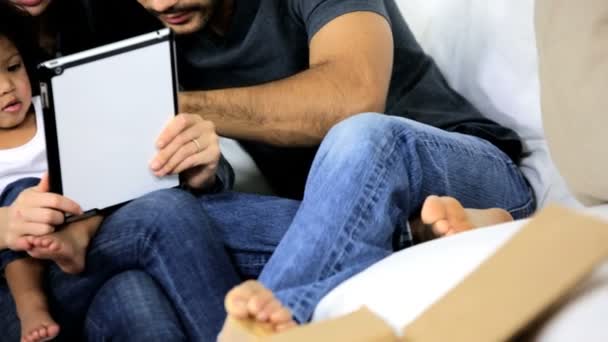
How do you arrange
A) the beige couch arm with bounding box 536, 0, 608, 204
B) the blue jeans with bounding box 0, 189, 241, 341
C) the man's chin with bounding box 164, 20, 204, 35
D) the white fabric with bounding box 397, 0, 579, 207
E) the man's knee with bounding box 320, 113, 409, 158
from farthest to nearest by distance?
the man's chin with bounding box 164, 20, 204, 35 → the white fabric with bounding box 397, 0, 579, 207 → the blue jeans with bounding box 0, 189, 241, 341 → the man's knee with bounding box 320, 113, 409, 158 → the beige couch arm with bounding box 536, 0, 608, 204

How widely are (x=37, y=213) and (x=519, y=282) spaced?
1.87 ft

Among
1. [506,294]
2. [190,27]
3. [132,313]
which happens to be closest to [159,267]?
[132,313]

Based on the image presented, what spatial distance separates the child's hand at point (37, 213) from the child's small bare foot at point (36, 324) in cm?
8

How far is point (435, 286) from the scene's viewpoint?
82 cm

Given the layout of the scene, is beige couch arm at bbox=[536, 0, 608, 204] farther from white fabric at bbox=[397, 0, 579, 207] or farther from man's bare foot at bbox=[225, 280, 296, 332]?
man's bare foot at bbox=[225, 280, 296, 332]

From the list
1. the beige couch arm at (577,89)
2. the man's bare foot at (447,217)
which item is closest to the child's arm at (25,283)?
the man's bare foot at (447,217)

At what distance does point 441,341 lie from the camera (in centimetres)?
74

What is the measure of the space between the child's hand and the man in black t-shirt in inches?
6.7

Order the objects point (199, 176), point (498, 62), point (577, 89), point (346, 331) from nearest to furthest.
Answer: point (346, 331) → point (577, 89) → point (199, 176) → point (498, 62)

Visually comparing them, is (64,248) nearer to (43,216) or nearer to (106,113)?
(43,216)

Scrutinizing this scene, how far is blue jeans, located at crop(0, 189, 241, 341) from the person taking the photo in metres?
1.11

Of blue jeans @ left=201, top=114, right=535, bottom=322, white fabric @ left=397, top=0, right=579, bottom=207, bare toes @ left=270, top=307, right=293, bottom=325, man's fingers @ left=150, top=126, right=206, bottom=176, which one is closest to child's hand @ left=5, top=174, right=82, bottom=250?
man's fingers @ left=150, top=126, right=206, bottom=176

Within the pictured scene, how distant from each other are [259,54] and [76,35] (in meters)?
0.29

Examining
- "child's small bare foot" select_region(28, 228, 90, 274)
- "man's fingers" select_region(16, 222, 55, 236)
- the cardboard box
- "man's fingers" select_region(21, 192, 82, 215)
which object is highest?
the cardboard box
